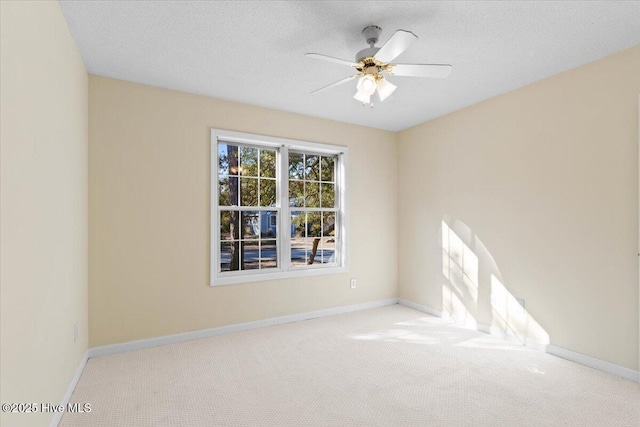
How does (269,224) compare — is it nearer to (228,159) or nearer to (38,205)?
(228,159)

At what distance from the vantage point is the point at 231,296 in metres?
3.81

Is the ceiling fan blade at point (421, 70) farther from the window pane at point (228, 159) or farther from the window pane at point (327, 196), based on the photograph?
the window pane at point (327, 196)

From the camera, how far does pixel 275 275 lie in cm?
410

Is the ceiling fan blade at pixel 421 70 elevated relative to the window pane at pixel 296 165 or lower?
elevated

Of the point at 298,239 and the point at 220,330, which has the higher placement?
the point at 298,239

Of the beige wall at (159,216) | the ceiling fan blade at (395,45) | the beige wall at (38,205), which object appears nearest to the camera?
the beige wall at (38,205)

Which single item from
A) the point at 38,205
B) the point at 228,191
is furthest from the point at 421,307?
the point at 38,205

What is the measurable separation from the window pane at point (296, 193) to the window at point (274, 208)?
1 cm

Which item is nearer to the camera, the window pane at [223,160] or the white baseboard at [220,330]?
the white baseboard at [220,330]

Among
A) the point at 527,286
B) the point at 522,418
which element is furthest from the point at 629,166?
the point at 522,418

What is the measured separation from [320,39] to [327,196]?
2405 mm

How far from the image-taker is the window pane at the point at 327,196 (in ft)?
15.3

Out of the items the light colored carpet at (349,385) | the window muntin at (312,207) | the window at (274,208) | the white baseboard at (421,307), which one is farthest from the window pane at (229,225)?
the white baseboard at (421,307)

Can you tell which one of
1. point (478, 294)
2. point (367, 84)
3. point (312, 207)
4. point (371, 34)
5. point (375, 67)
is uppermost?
point (371, 34)
